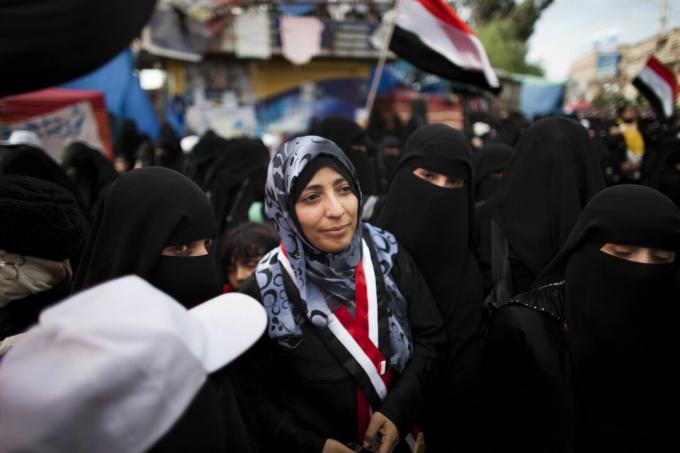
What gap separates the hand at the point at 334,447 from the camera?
147 centimetres

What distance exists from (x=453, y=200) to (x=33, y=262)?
1.69 meters

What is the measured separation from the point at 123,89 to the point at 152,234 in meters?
9.81

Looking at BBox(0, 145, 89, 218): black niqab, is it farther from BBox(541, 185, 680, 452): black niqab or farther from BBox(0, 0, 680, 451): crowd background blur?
BBox(541, 185, 680, 452): black niqab

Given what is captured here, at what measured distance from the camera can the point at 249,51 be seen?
13.5m

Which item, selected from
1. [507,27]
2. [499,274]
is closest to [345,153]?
Result: [499,274]

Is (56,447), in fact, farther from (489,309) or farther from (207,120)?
(207,120)

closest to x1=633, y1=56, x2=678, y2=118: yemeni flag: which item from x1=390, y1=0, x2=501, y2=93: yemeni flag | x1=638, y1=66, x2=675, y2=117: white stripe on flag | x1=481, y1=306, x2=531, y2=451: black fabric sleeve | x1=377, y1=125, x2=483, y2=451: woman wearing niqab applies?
x1=638, y1=66, x2=675, y2=117: white stripe on flag

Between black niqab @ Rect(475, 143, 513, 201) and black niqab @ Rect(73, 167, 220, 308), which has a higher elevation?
black niqab @ Rect(73, 167, 220, 308)

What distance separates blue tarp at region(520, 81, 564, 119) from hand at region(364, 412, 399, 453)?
77.0 feet

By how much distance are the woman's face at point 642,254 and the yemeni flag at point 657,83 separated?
5732mm

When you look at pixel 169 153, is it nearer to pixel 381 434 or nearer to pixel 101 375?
pixel 381 434

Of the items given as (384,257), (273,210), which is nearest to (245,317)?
(273,210)

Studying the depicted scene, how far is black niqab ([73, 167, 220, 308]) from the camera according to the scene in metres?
1.29

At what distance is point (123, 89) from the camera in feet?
32.0
